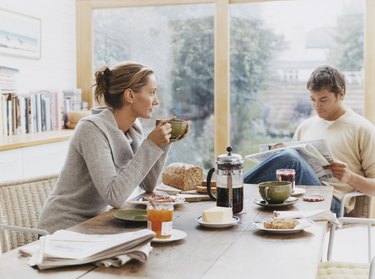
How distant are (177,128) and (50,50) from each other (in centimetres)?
262

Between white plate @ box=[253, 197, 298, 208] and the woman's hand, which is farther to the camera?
the woman's hand

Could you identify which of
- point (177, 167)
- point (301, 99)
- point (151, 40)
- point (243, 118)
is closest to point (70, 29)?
point (151, 40)

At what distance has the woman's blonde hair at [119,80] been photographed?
2.61m

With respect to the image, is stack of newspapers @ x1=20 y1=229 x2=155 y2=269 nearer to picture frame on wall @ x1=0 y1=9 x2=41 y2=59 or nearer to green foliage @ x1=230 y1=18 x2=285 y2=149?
picture frame on wall @ x1=0 y1=9 x2=41 y2=59

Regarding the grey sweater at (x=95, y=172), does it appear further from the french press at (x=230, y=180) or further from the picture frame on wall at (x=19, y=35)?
the picture frame on wall at (x=19, y=35)

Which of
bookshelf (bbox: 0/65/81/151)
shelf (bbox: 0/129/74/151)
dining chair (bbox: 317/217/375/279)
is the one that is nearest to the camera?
dining chair (bbox: 317/217/375/279)

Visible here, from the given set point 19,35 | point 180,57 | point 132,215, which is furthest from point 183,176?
point 180,57

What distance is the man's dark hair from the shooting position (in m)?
3.37

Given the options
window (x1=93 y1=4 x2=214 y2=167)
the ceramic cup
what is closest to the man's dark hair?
the ceramic cup

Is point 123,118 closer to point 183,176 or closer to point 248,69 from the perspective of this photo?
point 183,176

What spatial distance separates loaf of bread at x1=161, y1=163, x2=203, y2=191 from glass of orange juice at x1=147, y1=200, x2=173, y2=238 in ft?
2.78

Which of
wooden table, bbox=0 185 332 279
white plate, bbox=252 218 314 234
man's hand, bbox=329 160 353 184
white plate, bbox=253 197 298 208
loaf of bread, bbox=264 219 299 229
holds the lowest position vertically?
wooden table, bbox=0 185 332 279

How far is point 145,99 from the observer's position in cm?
264

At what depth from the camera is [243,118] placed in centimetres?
490
